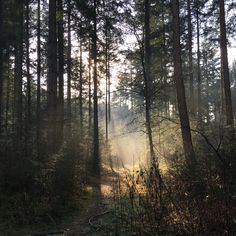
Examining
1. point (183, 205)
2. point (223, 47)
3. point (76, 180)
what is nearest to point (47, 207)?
point (76, 180)

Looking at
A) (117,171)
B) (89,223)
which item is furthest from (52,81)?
(89,223)

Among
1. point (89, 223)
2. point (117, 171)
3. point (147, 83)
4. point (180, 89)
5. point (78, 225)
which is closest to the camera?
point (89, 223)

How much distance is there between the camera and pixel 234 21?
2153 centimetres

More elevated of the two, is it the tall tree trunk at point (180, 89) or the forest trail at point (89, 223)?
the tall tree trunk at point (180, 89)

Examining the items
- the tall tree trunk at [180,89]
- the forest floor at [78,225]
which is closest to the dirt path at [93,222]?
the forest floor at [78,225]

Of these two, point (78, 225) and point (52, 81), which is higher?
point (52, 81)

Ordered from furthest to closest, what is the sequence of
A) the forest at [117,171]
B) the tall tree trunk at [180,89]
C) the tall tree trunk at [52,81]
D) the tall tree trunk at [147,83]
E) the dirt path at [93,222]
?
the tall tree trunk at [147,83], the tall tree trunk at [52,81], the tall tree trunk at [180,89], the dirt path at [93,222], the forest at [117,171]

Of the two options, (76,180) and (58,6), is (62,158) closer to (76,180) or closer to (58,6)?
(76,180)

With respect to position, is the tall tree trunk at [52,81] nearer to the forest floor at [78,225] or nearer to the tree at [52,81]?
the tree at [52,81]

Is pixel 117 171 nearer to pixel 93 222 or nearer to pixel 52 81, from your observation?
pixel 52 81

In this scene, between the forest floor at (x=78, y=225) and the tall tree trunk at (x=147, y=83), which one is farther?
the tall tree trunk at (x=147, y=83)

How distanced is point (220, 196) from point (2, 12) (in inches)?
773

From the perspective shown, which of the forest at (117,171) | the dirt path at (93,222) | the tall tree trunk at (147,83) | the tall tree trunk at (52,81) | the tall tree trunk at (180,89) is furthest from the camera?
the tall tree trunk at (147,83)

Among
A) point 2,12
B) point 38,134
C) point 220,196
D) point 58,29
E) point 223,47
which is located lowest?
point 220,196
